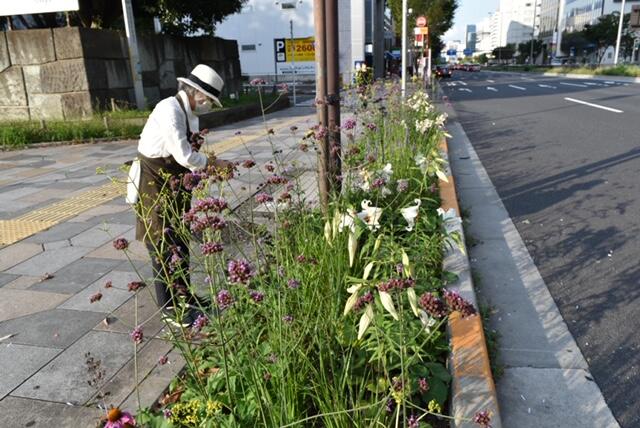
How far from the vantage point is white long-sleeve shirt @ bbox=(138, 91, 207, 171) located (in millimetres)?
2947

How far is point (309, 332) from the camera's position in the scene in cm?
231

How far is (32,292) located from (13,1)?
12.7 meters

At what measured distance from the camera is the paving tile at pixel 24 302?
347 cm

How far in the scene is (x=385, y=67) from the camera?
169 feet

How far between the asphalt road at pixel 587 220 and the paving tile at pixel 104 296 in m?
2.93

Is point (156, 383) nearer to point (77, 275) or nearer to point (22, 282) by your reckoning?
point (77, 275)

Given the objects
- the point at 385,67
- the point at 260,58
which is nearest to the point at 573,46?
the point at 385,67

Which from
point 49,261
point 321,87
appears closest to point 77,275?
point 49,261

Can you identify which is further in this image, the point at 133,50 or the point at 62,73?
the point at 133,50

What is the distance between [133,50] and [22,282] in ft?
34.7

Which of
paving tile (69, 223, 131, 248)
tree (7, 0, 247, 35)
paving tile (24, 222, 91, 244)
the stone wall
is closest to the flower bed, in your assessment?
paving tile (69, 223, 131, 248)

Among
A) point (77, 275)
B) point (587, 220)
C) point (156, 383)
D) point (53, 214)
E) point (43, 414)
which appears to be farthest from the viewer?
point (53, 214)

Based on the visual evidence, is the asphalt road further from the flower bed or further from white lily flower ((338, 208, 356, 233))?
white lily flower ((338, 208, 356, 233))

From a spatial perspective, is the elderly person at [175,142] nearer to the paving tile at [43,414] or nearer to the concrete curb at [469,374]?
the paving tile at [43,414]
